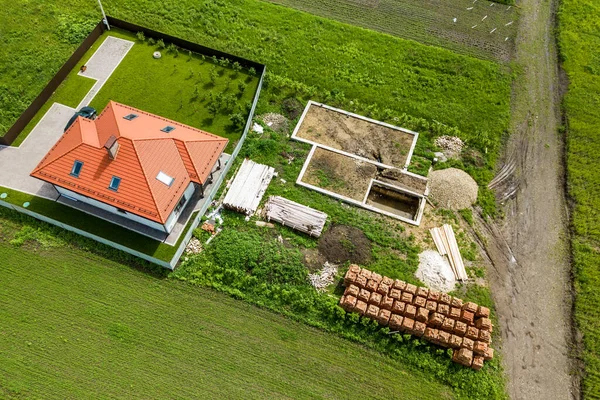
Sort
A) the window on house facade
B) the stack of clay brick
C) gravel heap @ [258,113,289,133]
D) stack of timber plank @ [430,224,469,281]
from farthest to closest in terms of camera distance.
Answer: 1. gravel heap @ [258,113,289,133]
2. the window on house facade
3. stack of timber plank @ [430,224,469,281]
4. the stack of clay brick

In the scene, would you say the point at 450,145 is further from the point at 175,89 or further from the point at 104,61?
the point at 104,61

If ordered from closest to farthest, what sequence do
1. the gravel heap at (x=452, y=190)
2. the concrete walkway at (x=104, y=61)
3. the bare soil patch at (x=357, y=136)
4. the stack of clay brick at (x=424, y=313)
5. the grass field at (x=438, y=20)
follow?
the stack of clay brick at (x=424, y=313)
the gravel heap at (x=452, y=190)
the bare soil patch at (x=357, y=136)
the concrete walkway at (x=104, y=61)
the grass field at (x=438, y=20)

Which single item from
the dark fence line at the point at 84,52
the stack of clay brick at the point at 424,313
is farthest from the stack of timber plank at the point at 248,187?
the dark fence line at the point at 84,52

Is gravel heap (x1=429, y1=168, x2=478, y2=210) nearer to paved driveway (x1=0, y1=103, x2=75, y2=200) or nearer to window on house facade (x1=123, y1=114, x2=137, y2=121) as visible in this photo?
window on house facade (x1=123, y1=114, x2=137, y2=121)

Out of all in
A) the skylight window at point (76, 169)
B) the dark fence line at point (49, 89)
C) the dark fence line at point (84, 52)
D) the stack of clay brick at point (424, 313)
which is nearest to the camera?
the stack of clay brick at point (424, 313)

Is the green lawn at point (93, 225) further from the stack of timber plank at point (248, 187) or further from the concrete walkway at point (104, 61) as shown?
the concrete walkway at point (104, 61)

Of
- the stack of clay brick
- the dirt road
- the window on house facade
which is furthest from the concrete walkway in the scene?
the dirt road
